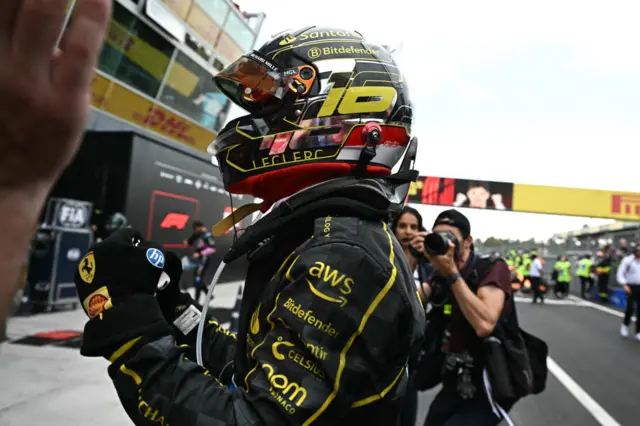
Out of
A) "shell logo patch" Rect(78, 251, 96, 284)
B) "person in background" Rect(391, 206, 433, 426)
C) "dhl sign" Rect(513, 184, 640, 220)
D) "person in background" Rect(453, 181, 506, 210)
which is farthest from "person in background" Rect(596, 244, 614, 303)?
"shell logo patch" Rect(78, 251, 96, 284)

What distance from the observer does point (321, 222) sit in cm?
126

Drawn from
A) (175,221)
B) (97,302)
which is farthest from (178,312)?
(175,221)

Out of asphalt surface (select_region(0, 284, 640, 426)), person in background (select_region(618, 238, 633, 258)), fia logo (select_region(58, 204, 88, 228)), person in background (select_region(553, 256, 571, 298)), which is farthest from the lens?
person in background (select_region(553, 256, 571, 298))

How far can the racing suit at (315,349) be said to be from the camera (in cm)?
107

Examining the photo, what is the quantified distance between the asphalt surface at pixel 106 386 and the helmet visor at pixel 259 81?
3037 mm

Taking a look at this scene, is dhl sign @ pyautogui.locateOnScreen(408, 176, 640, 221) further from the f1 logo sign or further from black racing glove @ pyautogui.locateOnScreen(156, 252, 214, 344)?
black racing glove @ pyautogui.locateOnScreen(156, 252, 214, 344)

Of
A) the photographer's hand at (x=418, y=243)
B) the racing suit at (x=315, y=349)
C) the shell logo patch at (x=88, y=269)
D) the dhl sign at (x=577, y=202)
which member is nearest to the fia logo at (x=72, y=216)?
the photographer's hand at (x=418, y=243)

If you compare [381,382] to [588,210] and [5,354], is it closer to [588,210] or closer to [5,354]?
[5,354]

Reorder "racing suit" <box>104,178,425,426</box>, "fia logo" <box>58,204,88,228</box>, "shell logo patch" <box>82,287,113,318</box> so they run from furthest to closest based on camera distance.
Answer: "fia logo" <box>58,204,88,228</box> < "shell logo patch" <box>82,287,113,318</box> < "racing suit" <box>104,178,425,426</box>

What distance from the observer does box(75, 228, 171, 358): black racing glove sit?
1155 millimetres

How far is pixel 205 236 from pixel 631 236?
55.9ft

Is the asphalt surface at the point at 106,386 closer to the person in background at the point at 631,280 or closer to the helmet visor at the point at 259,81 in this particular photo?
the person in background at the point at 631,280

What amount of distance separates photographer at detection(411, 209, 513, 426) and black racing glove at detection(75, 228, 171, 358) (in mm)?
1855

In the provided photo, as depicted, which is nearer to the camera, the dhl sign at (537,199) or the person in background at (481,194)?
the dhl sign at (537,199)
